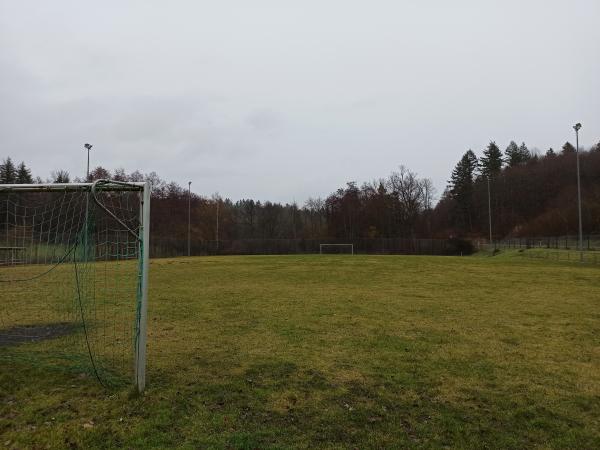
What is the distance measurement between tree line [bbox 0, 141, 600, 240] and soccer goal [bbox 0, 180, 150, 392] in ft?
170

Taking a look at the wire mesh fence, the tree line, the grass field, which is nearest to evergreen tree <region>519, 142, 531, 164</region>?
the tree line

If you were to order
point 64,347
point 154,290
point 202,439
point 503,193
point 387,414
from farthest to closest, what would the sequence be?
1. point 503,193
2. point 154,290
3. point 64,347
4. point 387,414
5. point 202,439

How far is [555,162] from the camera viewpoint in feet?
255

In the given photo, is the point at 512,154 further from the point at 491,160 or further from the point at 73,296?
the point at 73,296

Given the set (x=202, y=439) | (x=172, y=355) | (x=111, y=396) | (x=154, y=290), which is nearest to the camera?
(x=202, y=439)

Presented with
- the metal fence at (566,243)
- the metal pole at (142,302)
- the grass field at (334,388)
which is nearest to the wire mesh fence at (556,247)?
the metal fence at (566,243)

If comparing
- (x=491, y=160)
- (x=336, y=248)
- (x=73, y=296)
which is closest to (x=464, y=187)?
(x=491, y=160)

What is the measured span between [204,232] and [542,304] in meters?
66.9

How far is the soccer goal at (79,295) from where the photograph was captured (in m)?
4.57

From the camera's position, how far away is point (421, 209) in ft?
263

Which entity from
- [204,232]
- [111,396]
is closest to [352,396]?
[111,396]

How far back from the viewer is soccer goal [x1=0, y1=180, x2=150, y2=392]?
4.57 meters

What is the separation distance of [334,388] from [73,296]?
894 centimetres

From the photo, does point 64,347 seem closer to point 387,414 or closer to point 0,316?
point 0,316
